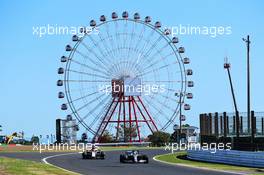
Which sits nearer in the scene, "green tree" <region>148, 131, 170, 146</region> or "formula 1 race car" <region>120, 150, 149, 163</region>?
"formula 1 race car" <region>120, 150, 149, 163</region>

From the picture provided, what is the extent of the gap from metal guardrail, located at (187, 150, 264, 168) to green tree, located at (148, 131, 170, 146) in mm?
45916

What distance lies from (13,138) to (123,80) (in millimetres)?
47274

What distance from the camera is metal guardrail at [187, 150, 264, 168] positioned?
35084 millimetres

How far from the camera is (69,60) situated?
73062mm

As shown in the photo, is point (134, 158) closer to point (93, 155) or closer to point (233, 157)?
point (233, 157)

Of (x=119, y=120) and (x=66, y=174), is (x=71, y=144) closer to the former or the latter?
(x=119, y=120)

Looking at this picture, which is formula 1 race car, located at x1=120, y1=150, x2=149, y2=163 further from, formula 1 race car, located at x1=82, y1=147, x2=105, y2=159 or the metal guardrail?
formula 1 race car, located at x1=82, y1=147, x2=105, y2=159

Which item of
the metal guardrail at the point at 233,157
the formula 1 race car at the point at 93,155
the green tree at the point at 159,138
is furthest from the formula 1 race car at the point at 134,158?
the green tree at the point at 159,138

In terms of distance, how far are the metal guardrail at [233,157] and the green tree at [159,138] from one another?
151 feet

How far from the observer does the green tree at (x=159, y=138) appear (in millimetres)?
92450

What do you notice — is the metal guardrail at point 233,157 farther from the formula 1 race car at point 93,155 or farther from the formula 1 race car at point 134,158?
the formula 1 race car at point 93,155

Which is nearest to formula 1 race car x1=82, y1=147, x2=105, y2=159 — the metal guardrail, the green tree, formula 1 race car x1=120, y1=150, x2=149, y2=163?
formula 1 race car x1=120, y1=150, x2=149, y2=163

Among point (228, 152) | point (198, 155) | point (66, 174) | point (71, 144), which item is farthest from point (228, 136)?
point (71, 144)

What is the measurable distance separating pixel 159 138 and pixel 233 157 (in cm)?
5546
